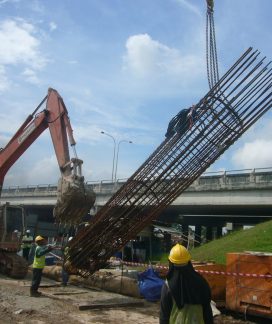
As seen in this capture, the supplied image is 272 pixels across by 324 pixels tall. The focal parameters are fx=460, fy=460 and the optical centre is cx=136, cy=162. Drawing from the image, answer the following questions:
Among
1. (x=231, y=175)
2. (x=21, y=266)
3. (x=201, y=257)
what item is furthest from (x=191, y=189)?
(x=21, y=266)

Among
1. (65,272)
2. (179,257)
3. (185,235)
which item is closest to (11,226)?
(65,272)

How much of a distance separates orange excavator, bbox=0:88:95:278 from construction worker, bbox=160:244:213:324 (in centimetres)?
735

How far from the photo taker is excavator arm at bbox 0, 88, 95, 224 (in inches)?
455

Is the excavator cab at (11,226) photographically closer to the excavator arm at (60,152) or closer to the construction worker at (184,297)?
the excavator arm at (60,152)

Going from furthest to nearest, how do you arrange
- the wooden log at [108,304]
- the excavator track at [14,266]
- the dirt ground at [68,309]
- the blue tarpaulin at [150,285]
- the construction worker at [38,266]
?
the excavator track at [14,266]
the blue tarpaulin at [150,285]
the construction worker at [38,266]
the wooden log at [108,304]
the dirt ground at [68,309]

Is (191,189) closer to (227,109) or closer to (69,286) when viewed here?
(69,286)

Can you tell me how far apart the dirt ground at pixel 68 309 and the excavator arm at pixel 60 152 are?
2018 mm

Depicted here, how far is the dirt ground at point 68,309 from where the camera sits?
9.20 metres

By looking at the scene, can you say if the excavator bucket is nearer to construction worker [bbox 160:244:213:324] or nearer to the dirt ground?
the dirt ground

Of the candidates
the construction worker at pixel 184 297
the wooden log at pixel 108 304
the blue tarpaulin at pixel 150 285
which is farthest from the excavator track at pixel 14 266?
the construction worker at pixel 184 297

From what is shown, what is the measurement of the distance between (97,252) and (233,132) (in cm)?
474

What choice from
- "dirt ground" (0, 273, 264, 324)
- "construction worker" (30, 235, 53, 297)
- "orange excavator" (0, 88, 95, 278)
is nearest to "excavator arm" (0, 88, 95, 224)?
"orange excavator" (0, 88, 95, 278)

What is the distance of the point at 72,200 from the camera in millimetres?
11445

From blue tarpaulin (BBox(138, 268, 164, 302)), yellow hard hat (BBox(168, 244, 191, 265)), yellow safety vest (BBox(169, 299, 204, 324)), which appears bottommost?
blue tarpaulin (BBox(138, 268, 164, 302))
